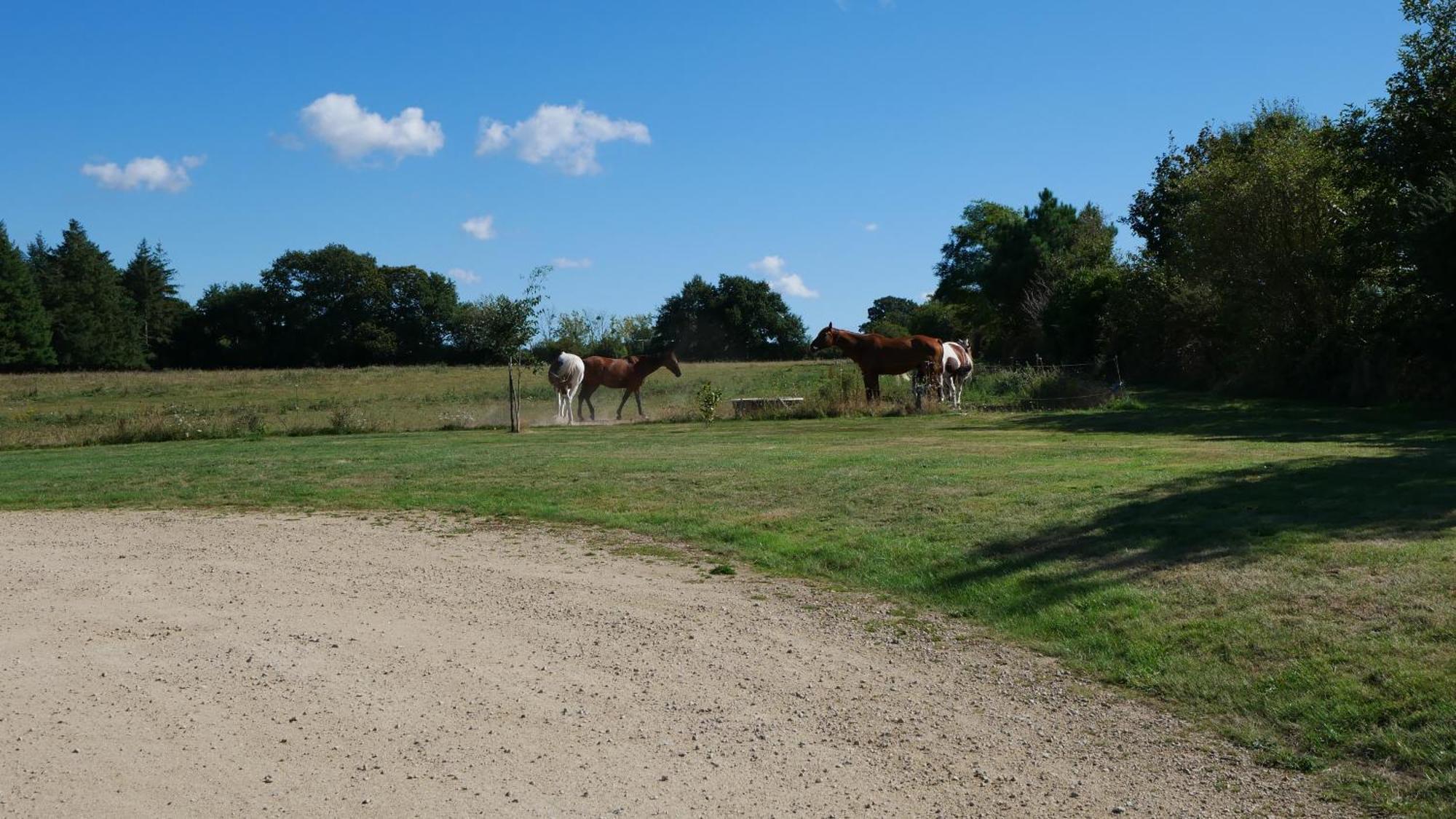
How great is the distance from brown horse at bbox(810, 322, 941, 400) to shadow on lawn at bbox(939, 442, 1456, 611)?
1885 centimetres

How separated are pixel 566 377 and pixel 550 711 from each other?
82.2 ft

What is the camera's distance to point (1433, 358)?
25.1m

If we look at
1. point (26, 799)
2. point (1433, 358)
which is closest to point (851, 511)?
point (26, 799)

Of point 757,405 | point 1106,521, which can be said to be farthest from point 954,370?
point 1106,521

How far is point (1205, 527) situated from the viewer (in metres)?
9.59

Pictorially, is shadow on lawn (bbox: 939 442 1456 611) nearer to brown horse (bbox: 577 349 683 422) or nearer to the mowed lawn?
the mowed lawn

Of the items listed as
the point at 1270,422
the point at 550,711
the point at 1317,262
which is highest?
the point at 1317,262

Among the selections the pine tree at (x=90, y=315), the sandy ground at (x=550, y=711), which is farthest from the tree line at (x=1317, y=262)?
the pine tree at (x=90, y=315)

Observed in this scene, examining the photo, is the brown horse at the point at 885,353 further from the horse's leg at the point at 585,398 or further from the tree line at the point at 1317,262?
the tree line at the point at 1317,262

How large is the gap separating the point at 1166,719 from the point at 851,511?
6.12 m

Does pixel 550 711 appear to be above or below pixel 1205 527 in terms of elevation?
below

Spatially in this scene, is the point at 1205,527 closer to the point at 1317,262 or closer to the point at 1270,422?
the point at 1270,422

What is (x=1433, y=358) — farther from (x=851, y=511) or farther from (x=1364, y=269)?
(x=851, y=511)

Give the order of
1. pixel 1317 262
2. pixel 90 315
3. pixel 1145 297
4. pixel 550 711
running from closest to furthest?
pixel 550 711, pixel 1317 262, pixel 1145 297, pixel 90 315
